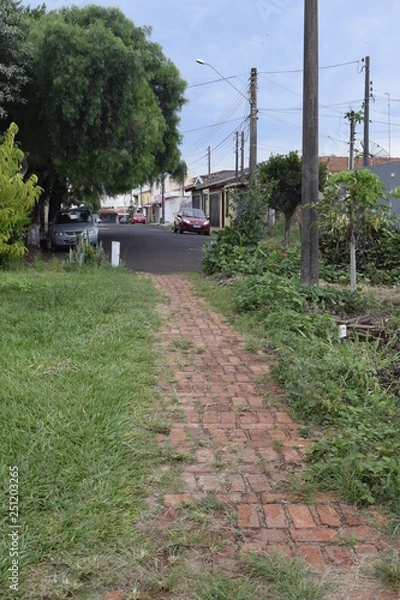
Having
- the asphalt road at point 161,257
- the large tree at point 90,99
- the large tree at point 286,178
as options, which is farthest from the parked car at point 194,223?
the large tree at point 90,99

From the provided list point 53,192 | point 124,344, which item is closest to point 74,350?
point 124,344

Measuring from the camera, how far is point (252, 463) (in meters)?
3.45

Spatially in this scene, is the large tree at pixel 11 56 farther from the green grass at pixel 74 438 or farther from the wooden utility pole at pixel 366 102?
the wooden utility pole at pixel 366 102

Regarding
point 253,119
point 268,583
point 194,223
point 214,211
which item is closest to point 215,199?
point 214,211

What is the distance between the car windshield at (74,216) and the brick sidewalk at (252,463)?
47.8 ft

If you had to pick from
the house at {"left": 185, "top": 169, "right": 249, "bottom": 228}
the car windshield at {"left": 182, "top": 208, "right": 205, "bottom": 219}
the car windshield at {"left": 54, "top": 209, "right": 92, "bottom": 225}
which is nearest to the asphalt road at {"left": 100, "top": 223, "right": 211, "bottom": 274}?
the car windshield at {"left": 54, "top": 209, "right": 92, "bottom": 225}

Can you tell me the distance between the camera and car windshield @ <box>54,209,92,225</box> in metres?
19.6

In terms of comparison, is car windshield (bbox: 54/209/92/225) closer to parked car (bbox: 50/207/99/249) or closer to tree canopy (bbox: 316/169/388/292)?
parked car (bbox: 50/207/99/249)

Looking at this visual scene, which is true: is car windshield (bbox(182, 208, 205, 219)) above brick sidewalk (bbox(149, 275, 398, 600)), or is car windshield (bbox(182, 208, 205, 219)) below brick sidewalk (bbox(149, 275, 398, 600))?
above

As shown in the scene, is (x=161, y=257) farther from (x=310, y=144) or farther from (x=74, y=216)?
(x=310, y=144)

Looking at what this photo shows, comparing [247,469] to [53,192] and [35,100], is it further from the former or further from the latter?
[53,192]

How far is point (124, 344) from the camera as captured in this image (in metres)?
5.70

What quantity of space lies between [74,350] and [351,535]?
328 cm

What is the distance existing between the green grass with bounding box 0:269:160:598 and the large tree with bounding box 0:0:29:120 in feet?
30.5
